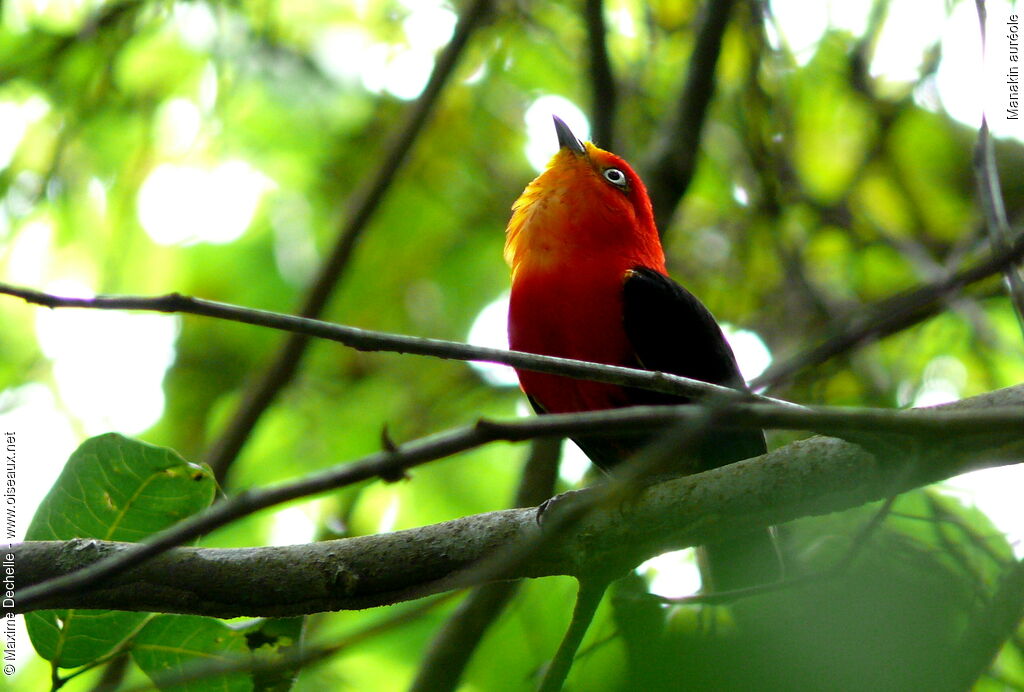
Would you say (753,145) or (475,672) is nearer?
(475,672)

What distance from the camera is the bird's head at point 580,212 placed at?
439 cm

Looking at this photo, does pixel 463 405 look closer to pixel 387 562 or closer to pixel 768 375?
pixel 387 562

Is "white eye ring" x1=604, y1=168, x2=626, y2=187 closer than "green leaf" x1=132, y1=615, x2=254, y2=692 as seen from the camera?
No

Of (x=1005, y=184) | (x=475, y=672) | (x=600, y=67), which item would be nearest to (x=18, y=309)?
(x=600, y=67)

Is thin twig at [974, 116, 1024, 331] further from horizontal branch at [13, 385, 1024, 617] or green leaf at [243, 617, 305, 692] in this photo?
green leaf at [243, 617, 305, 692]

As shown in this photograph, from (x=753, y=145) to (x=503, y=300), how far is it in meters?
1.91

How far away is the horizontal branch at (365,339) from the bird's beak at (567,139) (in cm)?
322

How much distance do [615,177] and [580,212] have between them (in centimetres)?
52

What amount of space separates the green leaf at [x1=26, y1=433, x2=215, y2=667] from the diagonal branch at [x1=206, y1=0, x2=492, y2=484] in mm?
1941

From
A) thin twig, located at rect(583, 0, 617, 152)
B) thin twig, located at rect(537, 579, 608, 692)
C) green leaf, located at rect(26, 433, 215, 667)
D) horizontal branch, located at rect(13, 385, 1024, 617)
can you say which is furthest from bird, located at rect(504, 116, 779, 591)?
green leaf, located at rect(26, 433, 215, 667)

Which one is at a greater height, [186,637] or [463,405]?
[463,405]

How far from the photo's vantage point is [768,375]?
1.70 meters

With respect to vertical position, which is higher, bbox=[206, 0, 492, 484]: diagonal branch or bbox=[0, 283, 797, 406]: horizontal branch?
bbox=[206, 0, 492, 484]: diagonal branch

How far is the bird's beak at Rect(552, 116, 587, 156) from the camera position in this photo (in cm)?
510
